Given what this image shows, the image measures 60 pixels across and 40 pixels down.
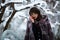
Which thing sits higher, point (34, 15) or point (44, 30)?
point (34, 15)

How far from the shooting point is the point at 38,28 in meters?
2.02

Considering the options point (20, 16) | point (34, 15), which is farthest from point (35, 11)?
point (20, 16)

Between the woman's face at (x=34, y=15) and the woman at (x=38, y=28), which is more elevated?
the woman's face at (x=34, y=15)

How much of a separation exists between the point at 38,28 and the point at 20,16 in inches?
10.0

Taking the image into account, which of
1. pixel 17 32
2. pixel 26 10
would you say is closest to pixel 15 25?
pixel 17 32

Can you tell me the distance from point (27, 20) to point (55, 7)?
1.17 ft

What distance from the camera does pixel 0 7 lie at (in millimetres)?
2178

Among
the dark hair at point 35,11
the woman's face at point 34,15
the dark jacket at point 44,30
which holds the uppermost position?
the dark hair at point 35,11

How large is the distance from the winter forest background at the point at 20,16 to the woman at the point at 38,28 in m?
0.05

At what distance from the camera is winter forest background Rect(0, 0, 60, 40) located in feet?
6.72

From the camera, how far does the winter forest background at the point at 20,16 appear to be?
6.72ft

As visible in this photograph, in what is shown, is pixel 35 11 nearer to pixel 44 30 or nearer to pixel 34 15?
pixel 34 15

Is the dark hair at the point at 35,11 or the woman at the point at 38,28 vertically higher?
the dark hair at the point at 35,11

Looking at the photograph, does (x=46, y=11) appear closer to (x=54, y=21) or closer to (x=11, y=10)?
(x=54, y=21)
